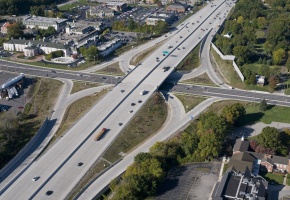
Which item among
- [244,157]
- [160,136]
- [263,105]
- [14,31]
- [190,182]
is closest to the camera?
[190,182]

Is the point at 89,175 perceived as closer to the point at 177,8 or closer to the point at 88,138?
the point at 88,138

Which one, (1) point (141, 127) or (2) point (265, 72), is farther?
(2) point (265, 72)

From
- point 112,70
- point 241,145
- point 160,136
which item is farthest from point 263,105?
point 112,70

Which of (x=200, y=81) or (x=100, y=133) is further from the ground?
(x=200, y=81)

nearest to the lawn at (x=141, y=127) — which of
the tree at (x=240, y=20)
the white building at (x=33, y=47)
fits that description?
the white building at (x=33, y=47)

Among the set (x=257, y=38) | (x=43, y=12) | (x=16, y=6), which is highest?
(x=16, y=6)

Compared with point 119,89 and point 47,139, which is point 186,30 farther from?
point 47,139

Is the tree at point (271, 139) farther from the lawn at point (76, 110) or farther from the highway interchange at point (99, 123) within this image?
the lawn at point (76, 110)

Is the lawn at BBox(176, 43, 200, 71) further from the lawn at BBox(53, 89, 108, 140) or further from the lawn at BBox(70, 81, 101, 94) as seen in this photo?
the lawn at BBox(53, 89, 108, 140)

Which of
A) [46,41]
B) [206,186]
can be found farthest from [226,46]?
[206,186]
